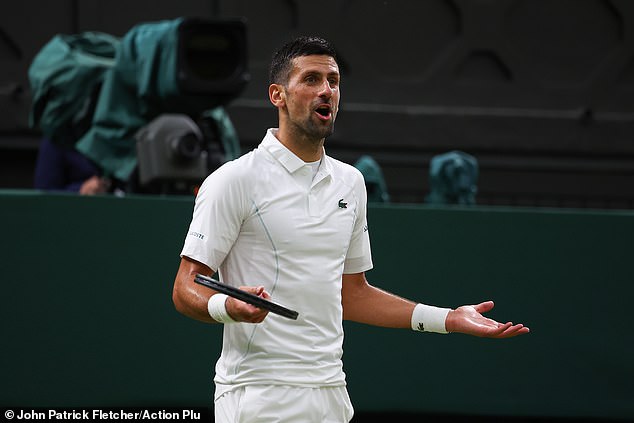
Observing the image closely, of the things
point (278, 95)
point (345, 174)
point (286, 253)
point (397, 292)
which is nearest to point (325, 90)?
point (278, 95)

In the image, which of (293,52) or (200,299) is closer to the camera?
(200,299)

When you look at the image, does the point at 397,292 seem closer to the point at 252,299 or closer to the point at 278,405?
the point at 278,405

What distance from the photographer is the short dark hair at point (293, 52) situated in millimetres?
3348

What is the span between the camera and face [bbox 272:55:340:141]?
331 cm

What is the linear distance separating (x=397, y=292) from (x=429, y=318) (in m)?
2.13

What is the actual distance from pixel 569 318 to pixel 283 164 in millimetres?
2904

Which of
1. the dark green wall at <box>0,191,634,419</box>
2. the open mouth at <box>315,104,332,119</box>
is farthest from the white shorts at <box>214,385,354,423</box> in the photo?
the dark green wall at <box>0,191,634,419</box>

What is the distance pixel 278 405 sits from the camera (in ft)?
10.7

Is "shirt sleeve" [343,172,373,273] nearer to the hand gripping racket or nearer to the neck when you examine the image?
the neck

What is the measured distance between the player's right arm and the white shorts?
274mm

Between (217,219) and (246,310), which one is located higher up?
(217,219)

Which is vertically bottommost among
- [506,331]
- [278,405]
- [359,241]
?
[278,405]

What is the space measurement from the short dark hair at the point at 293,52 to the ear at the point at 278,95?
0.05 ft

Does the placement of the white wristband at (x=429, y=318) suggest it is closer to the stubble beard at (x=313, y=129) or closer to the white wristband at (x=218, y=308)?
the stubble beard at (x=313, y=129)
